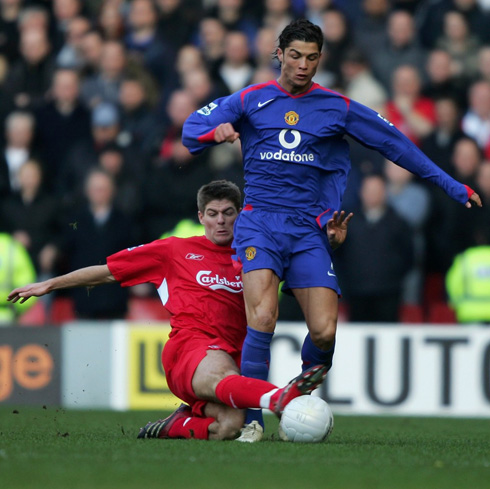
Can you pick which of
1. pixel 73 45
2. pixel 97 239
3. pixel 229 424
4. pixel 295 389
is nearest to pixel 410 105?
pixel 97 239

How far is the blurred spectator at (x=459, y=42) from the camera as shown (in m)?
10.9

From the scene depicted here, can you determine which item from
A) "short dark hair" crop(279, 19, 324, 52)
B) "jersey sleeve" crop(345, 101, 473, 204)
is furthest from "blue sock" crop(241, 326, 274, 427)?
"short dark hair" crop(279, 19, 324, 52)

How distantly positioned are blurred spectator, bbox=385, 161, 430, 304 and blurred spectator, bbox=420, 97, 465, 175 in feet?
0.96

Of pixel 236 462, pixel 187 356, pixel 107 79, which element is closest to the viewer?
pixel 236 462

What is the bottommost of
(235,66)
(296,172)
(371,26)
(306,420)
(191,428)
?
(191,428)

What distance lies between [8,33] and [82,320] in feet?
11.4

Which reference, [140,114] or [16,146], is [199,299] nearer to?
[140,114]

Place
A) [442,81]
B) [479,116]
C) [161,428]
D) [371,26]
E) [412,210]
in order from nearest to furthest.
Result: [161,428]
[412,210]
[479,116]
[442,81]
[371,26]

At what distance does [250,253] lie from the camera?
6047 mm

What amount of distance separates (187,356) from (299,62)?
1.74 meters

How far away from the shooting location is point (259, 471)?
4.66m

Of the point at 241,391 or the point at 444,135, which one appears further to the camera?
the point at 444,135

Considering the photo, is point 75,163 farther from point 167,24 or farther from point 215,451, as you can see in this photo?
point 215,451

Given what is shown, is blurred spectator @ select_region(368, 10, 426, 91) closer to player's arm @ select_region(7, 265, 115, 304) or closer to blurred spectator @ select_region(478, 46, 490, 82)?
blurred spectator @ select_region(478, 46, 490, 82)
